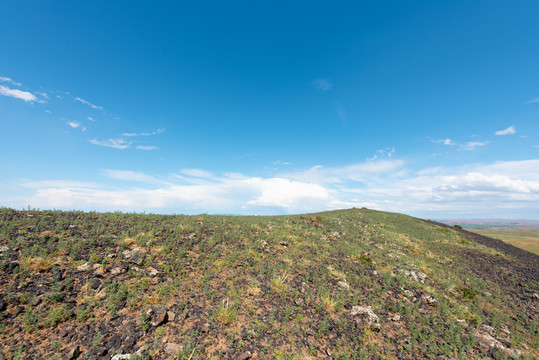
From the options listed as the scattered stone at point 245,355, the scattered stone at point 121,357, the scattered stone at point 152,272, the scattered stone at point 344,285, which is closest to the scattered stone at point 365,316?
the scattered stone at point 344,285

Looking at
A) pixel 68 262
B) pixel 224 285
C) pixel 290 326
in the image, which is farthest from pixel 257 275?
pixel 68 262

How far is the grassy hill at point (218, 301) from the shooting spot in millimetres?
5586

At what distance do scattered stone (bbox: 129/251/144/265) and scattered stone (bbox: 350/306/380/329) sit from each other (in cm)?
957

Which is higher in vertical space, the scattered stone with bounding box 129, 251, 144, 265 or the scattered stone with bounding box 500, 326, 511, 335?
the scattered stone with bounding box 129, 251, 144, 265

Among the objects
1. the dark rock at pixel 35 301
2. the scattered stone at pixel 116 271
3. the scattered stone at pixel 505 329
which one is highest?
the scattered stone at pixel 116 271

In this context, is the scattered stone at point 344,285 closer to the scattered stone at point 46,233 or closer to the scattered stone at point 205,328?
the scattered stone at point 205,328

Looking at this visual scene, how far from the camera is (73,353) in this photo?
4719mm

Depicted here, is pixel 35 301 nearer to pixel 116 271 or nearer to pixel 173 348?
pixel 116 271

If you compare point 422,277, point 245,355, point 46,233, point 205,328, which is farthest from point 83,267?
point 422,277

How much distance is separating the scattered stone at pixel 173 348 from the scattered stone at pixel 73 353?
2.02 metres

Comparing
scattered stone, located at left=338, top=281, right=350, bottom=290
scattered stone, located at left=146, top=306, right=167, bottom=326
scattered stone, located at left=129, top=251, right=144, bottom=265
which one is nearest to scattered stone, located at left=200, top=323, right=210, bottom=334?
scattered stone, located at left=146, top=306, right=167, bottom=326

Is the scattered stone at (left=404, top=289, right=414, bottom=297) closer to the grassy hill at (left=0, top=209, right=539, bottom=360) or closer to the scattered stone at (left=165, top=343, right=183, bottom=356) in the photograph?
the grassy hill at (left=0, top=209, right=539, bottom=360)

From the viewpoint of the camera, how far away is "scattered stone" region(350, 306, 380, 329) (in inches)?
A: 299

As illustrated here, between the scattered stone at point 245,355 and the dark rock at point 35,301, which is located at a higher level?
the dark rock at point 35,301
